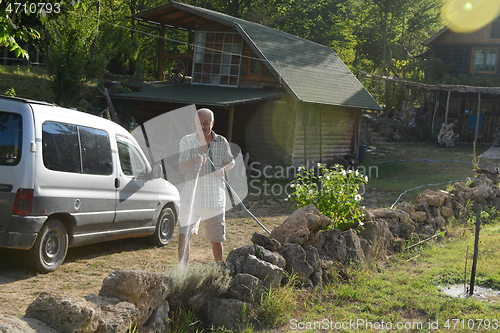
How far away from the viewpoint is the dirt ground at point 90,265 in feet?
14.4

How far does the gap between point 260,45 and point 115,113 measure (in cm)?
645

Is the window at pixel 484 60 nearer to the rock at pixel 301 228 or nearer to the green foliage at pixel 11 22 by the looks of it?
the rock at pixel 301 228

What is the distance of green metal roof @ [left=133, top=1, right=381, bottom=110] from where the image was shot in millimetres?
17047

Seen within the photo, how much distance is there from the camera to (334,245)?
5496 mm

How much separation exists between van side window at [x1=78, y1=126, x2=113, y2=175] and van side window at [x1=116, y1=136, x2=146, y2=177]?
0.29 m

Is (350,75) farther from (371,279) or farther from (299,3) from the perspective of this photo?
(371,279)

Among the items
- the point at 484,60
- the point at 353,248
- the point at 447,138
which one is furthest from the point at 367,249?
the point at 484,60

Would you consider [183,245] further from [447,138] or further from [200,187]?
[447,138]

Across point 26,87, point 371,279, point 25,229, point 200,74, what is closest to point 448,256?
point 371,279

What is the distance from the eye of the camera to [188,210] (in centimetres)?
488

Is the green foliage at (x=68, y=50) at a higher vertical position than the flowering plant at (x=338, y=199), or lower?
higher

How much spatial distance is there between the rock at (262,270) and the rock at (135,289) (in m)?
1.19

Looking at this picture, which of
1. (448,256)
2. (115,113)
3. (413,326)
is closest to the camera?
(413,326)

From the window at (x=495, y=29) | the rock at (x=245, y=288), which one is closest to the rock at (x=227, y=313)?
the rock at (x=245, y=288)
